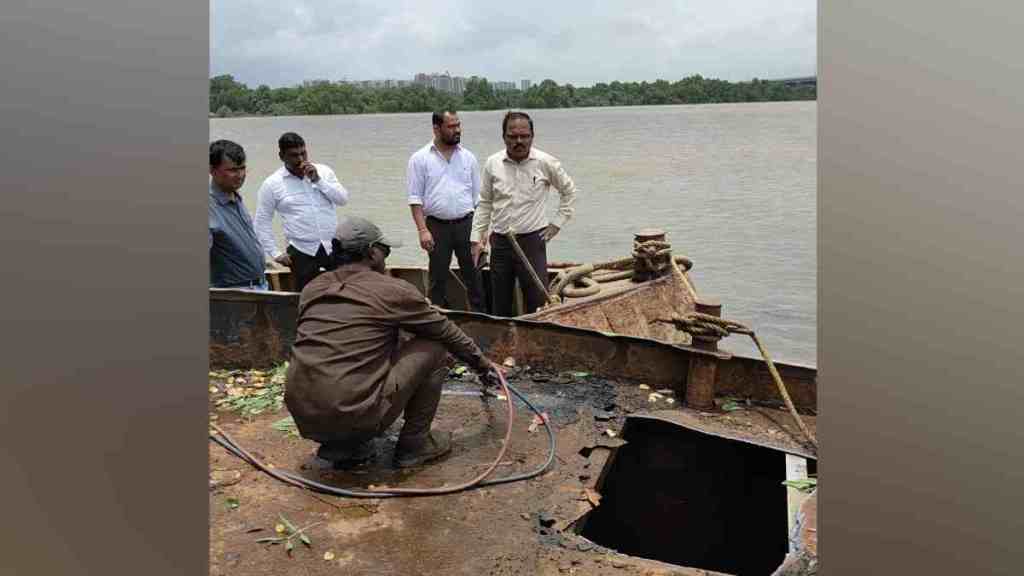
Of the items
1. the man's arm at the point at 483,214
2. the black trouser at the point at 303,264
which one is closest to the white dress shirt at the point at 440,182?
the man's arm at the point at 483,214

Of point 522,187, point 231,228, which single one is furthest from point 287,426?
point 522,187

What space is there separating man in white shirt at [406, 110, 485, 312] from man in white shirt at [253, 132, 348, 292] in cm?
74

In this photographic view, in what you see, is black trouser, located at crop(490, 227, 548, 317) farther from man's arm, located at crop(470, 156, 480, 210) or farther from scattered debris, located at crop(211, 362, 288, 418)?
scattered debris, located at crop(211, 362, 288, 418)

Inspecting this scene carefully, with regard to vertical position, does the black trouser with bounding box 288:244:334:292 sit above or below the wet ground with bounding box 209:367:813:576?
above

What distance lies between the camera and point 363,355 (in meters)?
A: 4.50

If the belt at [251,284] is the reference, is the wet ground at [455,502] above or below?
below

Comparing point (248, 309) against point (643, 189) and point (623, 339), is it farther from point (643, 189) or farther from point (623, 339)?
point (643, 189)

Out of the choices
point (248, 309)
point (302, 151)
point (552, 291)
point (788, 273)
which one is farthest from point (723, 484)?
point (788, 273)

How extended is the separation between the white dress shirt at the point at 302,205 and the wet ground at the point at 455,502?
1464 millimetres

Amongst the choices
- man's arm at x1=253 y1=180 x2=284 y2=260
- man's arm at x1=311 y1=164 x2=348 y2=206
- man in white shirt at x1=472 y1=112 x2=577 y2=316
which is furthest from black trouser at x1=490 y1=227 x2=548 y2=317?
man's arm at x1=253 y1=180 x2=284 y2=260

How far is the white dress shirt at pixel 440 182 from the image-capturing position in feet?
24.2

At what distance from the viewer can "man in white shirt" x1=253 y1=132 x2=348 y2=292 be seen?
22.0 ft

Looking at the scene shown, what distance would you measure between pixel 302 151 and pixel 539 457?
9.97 feet

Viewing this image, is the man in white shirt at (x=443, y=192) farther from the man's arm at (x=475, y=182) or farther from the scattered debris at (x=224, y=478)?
the scattered debris at (x=224, y=478)
